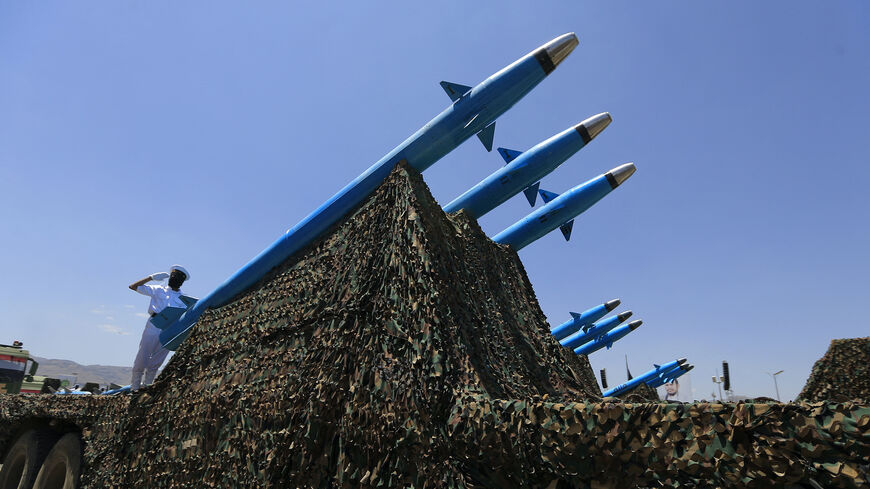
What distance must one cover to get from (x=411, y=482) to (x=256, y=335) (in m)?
2.78

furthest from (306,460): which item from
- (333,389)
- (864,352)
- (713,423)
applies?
(864,352)

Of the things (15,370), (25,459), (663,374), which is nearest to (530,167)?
(25,459)

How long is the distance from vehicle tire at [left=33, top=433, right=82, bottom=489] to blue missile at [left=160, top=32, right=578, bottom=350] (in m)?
2.34

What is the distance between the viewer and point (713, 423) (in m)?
2.10

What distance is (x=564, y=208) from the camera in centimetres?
1001

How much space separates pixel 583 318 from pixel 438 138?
13697mm

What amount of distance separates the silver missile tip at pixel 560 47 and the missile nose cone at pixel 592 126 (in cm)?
199

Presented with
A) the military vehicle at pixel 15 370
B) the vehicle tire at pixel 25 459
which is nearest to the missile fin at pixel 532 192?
the vehicle tire at pixel 25 459

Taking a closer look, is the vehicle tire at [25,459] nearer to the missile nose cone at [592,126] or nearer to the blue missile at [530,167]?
the blue missile at [530,167]

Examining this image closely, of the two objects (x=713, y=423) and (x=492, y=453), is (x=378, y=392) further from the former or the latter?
(x=713, y=423)

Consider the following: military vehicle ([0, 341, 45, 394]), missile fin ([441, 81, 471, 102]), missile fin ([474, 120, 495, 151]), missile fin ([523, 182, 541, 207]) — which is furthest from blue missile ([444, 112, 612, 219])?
military vehicle ([0, 341, 45, 394])

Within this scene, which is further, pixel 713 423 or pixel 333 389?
pixel 333 389

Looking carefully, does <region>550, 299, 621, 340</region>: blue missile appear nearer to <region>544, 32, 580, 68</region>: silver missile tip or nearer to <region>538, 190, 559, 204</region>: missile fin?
<region>538, 190, 559, 204</region>: missile fin

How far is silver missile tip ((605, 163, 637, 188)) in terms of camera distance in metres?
9.93
